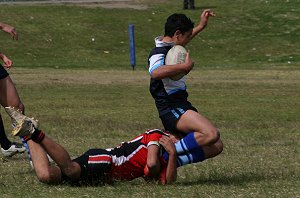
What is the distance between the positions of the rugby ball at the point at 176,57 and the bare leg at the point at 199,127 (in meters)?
0.34

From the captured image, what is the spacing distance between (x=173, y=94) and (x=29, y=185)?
5.02ft

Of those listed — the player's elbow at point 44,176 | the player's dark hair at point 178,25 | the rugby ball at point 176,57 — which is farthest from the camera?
the player's dark hair at point 178,25

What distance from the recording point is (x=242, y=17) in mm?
45062

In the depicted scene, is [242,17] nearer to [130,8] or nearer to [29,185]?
[130,8]

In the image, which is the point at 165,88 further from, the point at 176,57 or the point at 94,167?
the point at 94,167

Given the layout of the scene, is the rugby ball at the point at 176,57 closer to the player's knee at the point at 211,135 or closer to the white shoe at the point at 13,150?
the player's knee at the point at 211,135

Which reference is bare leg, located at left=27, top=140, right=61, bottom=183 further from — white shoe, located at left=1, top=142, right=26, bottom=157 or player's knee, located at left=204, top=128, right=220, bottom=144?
white shoe, located at left=1, top=142, right=26, bottom=157

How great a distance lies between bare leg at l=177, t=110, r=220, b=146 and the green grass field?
1.31ft

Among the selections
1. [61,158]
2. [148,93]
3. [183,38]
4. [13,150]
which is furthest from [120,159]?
[148,93]

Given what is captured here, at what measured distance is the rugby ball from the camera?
324 inches

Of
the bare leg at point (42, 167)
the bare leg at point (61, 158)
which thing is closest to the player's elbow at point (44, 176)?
the bare leg at point (42, 167)

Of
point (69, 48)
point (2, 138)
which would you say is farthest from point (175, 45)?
point (69, 48)

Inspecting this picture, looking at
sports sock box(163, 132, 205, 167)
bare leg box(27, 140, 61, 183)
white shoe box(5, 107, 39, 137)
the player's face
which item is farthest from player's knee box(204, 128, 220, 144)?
white shoe box(5, 107, 39, 137)

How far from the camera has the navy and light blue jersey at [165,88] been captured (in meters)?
8.33
